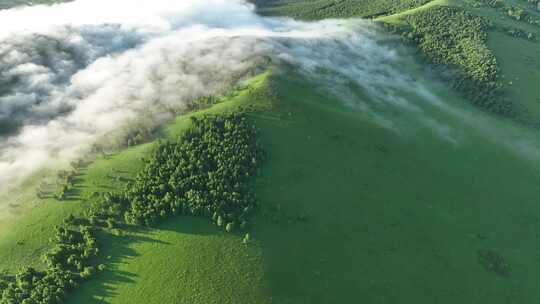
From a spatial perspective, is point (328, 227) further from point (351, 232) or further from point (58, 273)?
point (58, 273)

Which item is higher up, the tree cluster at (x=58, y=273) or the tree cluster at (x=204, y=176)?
the tree cluster at (x=204, y=176)

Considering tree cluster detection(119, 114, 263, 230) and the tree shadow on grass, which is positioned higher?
tree cluster detection(119, 114, 263, 230)

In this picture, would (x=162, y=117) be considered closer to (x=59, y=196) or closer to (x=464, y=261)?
(x=59, y=196)

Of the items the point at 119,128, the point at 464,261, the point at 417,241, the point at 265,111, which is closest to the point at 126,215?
the point at 119,128

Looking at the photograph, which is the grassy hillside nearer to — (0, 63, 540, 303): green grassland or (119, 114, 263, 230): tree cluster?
(0, 63, 540, 303): green grassland

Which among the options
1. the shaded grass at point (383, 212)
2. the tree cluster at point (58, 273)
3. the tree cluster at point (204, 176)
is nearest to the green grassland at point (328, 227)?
the shaded grass at point (383, 212)

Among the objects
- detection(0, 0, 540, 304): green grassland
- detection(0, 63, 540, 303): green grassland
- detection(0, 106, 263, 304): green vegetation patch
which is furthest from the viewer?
detection(0, 0, 540, 304): green grassland

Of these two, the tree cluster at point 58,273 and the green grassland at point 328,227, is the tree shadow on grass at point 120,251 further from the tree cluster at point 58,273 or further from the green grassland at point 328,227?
the tree cluster at point 58,273

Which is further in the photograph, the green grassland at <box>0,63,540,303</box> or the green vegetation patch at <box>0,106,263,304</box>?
the green grassland at <box>0,63,540,303</box>

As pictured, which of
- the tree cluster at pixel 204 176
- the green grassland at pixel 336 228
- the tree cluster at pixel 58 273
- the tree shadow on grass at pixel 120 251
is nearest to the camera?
the tree cluster at pixel 58 273

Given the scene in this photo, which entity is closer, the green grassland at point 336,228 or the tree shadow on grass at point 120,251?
the tree shadow on grass at point 120,251

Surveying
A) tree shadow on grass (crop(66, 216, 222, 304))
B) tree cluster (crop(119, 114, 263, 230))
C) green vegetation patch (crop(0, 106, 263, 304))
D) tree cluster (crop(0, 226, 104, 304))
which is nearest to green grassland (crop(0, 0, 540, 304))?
tree shadow on grass (crop(66, 216, 222, 304))
